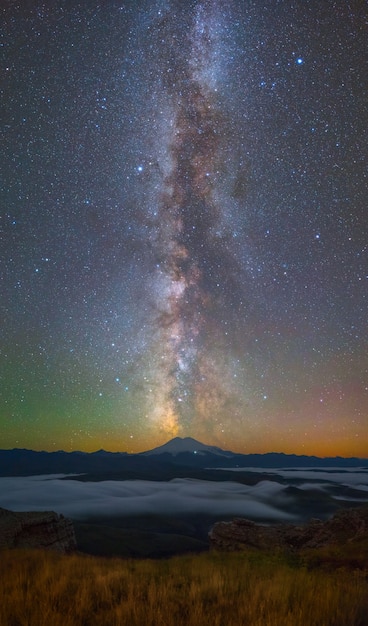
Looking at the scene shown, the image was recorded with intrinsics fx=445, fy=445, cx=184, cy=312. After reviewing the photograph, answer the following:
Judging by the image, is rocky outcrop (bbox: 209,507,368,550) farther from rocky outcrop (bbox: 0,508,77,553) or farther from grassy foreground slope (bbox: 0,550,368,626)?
grassy foreground slope (bbox: 0,550,368,626)

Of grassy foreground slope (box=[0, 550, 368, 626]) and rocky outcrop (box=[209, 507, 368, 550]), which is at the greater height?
grassy foreground slope (box=[0, 550, 368, 626])

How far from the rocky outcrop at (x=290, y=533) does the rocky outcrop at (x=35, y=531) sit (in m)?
7.52

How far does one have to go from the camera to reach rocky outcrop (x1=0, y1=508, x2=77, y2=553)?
19812 millimetres

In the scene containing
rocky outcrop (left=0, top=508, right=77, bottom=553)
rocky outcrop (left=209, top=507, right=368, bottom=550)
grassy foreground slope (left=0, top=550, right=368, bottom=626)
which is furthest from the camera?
rocky outcrop (left=0, top=508, right=77, bottom=553)

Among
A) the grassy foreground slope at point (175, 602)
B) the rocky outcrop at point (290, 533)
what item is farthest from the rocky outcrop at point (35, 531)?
the grassy foreground slope at point (175, 602)

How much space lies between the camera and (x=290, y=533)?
2052 cm

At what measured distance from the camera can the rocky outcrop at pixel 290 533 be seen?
19.2 meters

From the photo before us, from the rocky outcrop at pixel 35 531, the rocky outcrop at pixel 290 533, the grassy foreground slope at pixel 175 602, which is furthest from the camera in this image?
the rocky outcrop at pixel 35 531

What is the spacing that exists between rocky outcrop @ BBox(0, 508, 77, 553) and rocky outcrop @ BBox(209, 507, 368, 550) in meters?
7.52

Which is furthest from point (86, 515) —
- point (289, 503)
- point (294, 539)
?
point (294, 539)

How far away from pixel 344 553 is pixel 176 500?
194 metres

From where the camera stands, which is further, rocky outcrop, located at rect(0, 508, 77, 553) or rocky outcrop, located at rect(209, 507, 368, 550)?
rocky outcrop, located at rect(0, 508, 77, 553)

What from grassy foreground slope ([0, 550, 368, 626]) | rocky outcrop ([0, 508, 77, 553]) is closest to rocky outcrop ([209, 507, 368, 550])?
rocky outcrop ([0, 508, 77, 553])

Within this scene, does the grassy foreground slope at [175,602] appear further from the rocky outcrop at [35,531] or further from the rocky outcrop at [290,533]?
the rocky outcrop at [35,531]
